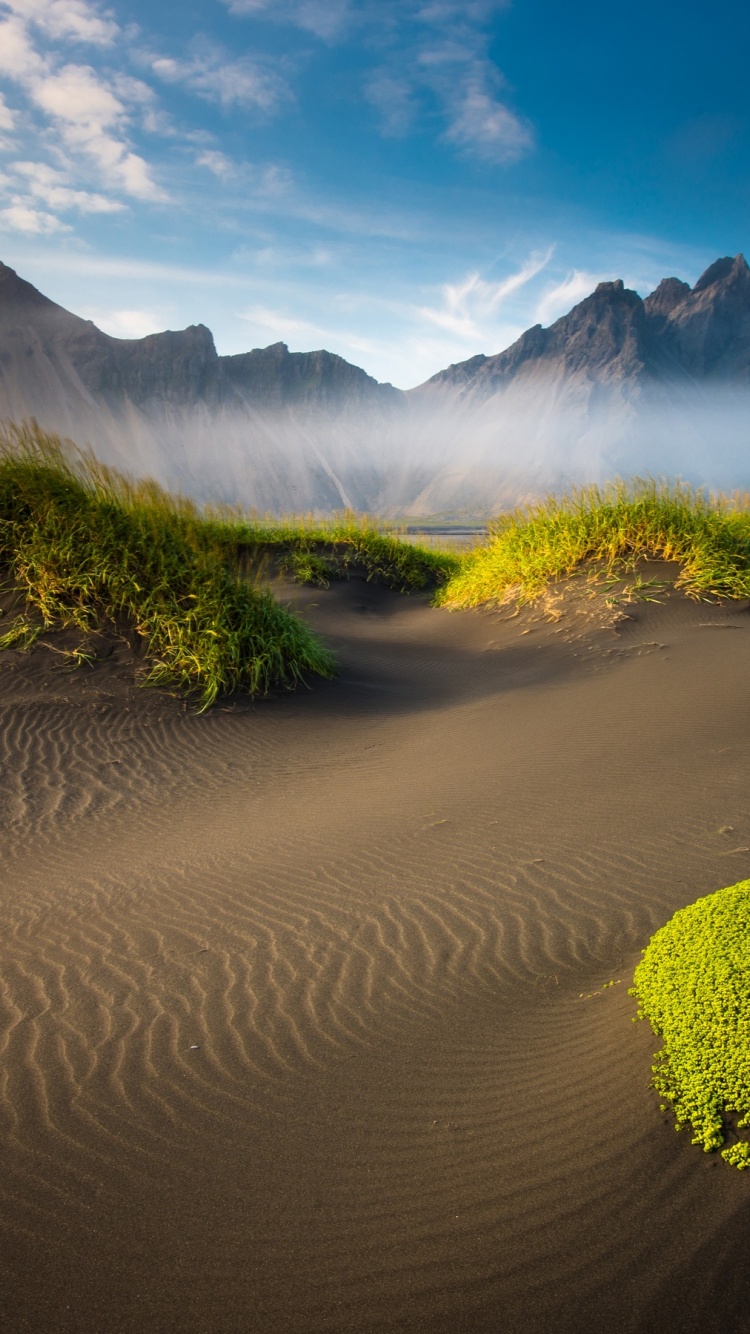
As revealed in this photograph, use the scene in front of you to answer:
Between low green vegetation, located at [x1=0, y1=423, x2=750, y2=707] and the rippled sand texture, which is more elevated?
low green vegetation, located at [x1=0, y1=423, x2=750, y2=707]

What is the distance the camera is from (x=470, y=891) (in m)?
3.38

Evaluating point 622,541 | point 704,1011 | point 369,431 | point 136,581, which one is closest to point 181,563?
point 136,581

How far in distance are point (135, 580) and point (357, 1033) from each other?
227 inches

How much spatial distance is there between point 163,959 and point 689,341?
225 m

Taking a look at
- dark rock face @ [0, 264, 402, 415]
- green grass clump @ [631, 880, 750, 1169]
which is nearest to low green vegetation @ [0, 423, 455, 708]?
green grass clump @ [631, 880, 750, 1169]

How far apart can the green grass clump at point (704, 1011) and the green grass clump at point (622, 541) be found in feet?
23.2

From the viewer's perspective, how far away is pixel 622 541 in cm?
973

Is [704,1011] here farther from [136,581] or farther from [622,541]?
[622,541]

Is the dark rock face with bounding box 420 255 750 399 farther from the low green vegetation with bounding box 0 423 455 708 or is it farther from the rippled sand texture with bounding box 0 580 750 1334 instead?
the rippled sand texture with bounding box 0 580 750 1334

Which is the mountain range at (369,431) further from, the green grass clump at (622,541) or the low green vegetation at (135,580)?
the low green vegetation at (135,580)

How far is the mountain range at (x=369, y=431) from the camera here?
153625 millimetres

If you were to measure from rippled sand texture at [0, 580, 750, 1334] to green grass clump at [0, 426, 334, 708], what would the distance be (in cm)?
118

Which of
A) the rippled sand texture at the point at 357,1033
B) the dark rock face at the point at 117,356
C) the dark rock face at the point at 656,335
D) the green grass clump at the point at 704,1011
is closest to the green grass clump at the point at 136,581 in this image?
the rippled sand texture at the point at 357,1033

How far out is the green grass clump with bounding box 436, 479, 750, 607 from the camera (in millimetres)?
9039
